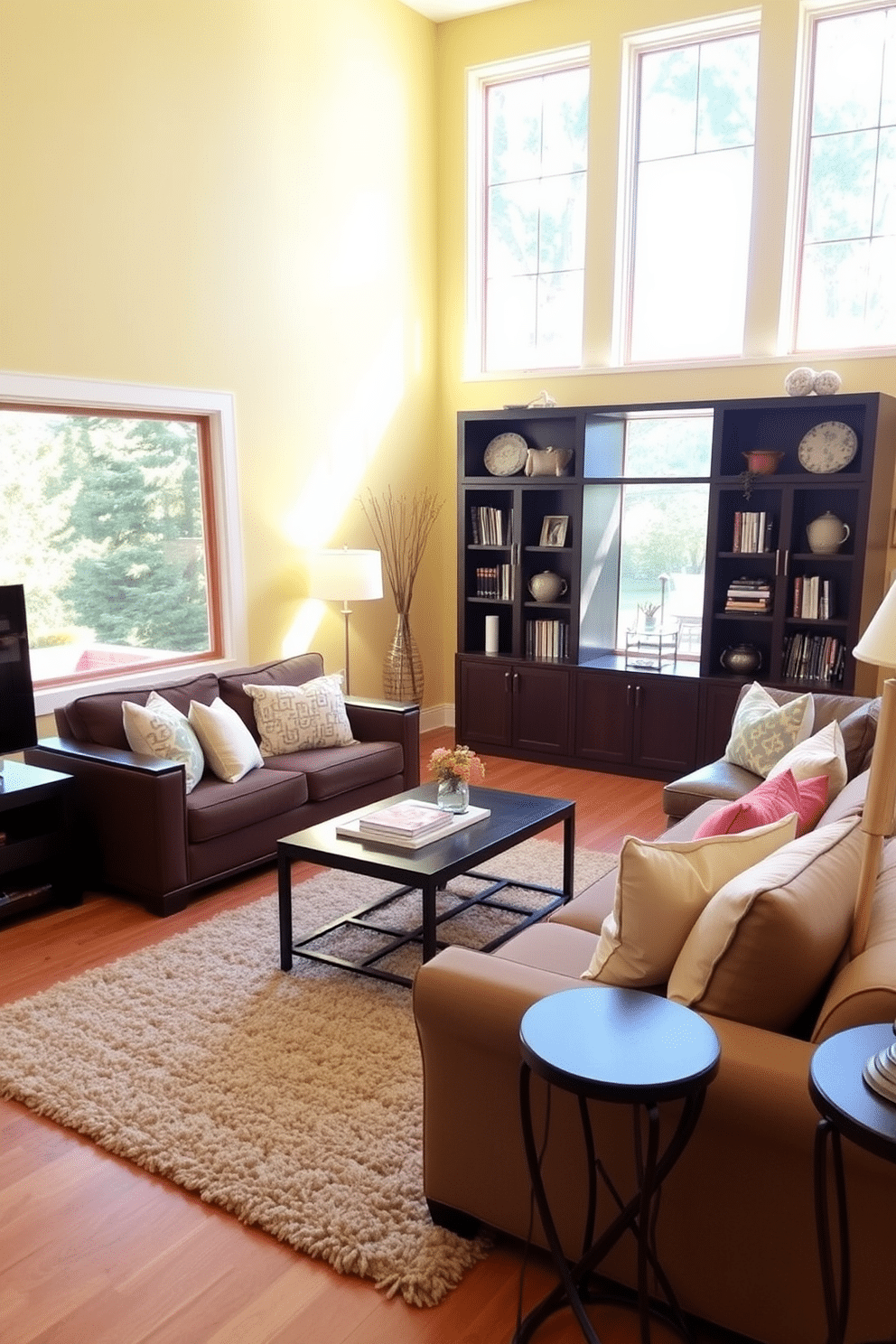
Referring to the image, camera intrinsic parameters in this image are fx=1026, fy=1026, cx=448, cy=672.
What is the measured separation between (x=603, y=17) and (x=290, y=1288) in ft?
21.2

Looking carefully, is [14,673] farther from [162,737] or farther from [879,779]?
[879,779]

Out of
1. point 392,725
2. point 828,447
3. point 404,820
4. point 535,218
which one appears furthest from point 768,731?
point 535,218

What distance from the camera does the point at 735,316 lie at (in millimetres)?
5820

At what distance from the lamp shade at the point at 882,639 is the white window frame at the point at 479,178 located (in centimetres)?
467

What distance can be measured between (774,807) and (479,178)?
17.4ft

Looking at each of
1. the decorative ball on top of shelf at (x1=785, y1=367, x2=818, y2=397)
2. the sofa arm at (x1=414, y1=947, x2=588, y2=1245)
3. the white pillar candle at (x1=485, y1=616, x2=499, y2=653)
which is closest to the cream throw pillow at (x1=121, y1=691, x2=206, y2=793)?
the sofa arm at (x1=414, y1=947, x2=588, y2=1245)

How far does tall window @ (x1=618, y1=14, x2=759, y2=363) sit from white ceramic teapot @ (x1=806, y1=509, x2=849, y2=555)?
119 centimetres

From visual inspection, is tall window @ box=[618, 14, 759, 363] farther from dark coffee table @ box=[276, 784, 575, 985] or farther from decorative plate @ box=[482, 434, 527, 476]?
dark coffee table @ box=[276, 784, 575, 985]

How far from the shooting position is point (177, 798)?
3.91m

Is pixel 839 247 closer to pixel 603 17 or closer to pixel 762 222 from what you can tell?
pixel 762 222

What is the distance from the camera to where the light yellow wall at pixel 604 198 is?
17.9 feet

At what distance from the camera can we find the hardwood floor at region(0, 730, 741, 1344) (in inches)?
80.4

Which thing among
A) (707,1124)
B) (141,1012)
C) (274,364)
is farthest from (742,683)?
(707,1124)

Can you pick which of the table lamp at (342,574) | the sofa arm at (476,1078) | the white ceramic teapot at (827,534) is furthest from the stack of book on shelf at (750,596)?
the sofa arm at (476,1078)
